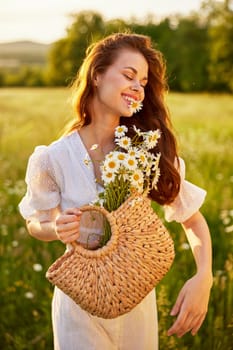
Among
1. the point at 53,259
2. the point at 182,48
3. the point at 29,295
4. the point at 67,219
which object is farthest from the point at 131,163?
the point at 182,48

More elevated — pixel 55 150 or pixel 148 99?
pixel 148 99

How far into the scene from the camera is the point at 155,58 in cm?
230

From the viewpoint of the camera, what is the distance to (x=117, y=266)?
6.30 feet

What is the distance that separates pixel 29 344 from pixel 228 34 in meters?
29.6

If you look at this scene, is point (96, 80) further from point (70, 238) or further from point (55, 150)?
point (70, 238)

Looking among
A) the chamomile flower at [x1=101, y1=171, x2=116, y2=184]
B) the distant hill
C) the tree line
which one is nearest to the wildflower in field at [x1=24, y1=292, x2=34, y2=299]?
the chamomile flower at [x1=101, y1=171, x2=116, y2=184]

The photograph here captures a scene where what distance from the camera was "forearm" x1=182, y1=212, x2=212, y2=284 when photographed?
2.18 metres

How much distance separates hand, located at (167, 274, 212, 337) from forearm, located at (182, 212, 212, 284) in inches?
1.7

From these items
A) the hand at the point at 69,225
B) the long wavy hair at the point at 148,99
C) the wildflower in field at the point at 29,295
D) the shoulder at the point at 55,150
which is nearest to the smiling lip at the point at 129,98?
the long wavy hair at the point at 148,99

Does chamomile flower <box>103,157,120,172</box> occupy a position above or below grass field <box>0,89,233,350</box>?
above

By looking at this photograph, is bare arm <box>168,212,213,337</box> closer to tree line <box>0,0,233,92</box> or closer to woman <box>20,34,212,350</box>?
woman <box>20,34,212,350</box>

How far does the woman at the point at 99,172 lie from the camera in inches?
86.4

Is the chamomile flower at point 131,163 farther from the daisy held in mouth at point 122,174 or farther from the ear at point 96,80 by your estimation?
the ear at point 96,80

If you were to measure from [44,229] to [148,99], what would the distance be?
603 millimetres
